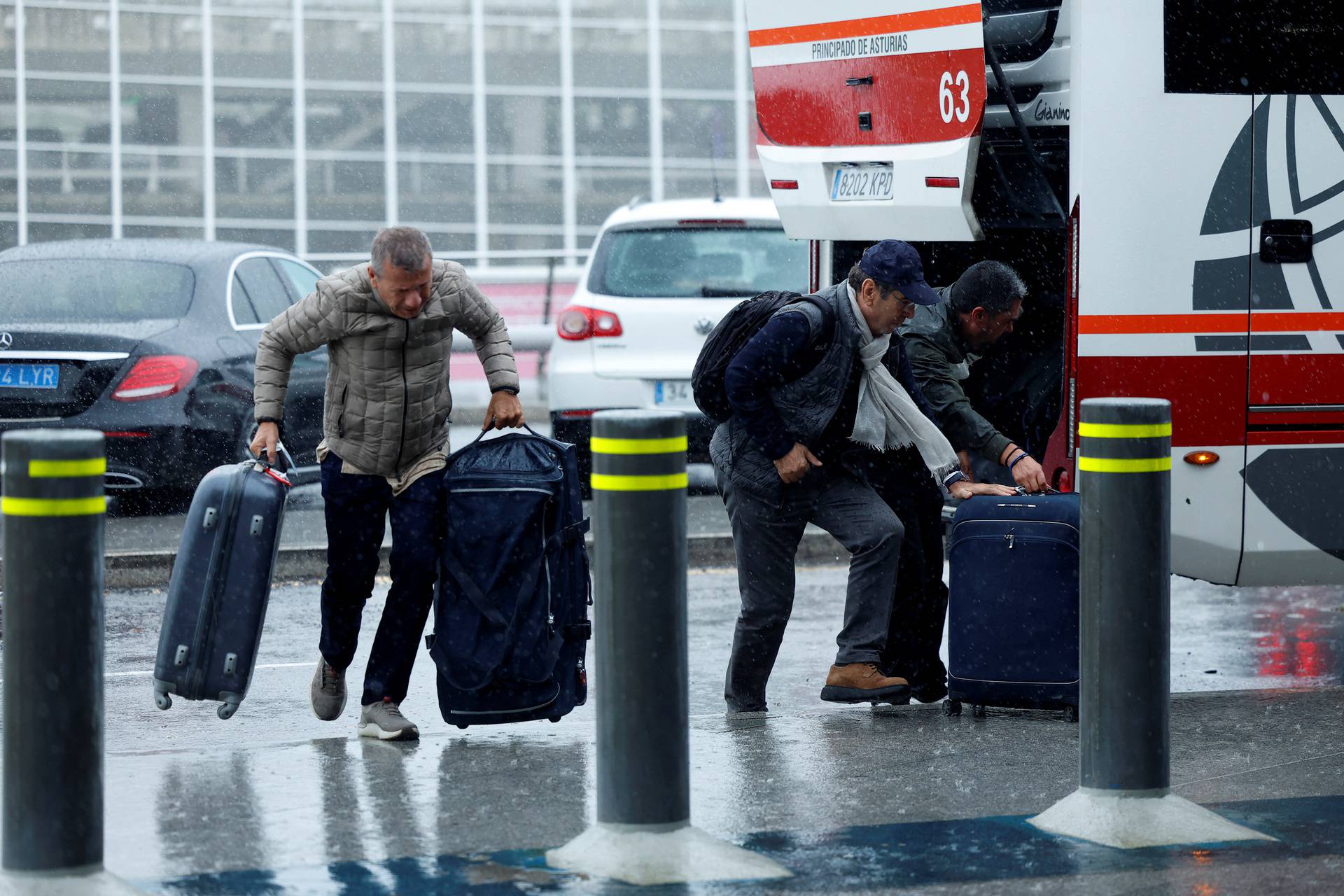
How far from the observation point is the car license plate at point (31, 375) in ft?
31.9

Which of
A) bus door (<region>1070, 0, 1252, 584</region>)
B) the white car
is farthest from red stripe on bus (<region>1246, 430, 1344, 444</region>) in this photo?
the white car

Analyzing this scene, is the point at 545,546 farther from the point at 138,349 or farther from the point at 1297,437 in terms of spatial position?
the point at 138,349

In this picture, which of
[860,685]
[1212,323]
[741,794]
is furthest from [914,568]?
[741,794]

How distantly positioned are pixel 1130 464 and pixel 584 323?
693cm

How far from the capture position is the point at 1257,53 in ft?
20.4

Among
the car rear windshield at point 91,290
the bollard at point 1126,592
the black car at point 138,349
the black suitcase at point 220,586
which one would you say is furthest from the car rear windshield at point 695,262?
the bollard at point 1126,592

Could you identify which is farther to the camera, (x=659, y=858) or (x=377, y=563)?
(x=377, y=563)

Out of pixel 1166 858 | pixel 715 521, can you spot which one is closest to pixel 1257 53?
pixel 1166 858

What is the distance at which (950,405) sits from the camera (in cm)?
631

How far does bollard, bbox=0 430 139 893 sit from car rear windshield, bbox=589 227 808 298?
741 cm

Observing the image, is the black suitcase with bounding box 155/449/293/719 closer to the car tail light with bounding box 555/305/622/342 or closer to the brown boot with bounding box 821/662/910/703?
the brown boot with bounding box 821/662/910/703

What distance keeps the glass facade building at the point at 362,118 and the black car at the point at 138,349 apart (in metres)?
15.1

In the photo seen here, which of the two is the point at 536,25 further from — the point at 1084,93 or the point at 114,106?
the point at 1084,93

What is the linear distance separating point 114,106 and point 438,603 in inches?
907
